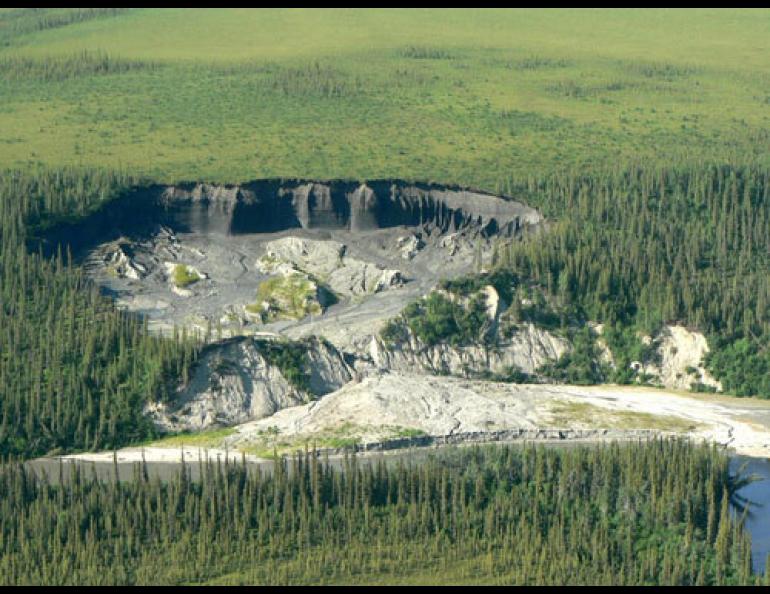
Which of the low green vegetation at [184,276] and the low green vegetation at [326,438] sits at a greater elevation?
the low green vegetation at [184,276]

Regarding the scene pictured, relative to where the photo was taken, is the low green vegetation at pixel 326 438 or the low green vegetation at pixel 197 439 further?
the low green vegetation at pixel 197 439

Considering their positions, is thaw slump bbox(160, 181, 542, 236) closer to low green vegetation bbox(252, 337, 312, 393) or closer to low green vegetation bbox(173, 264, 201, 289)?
low green vegetation bbox(173, 264, 201, 289)

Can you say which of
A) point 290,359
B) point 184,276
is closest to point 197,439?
point 290,359

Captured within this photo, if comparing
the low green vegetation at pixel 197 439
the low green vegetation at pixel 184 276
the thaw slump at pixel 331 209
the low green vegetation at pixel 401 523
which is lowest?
the low green vegetation at pixel 197 439

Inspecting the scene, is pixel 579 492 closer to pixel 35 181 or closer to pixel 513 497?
pixel 513 497

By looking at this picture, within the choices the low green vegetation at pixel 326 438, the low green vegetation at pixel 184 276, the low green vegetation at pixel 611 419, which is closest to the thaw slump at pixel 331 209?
the low green vegetation at pixel 184 276

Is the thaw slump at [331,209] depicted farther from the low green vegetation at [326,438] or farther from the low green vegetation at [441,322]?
the low green vegetation at [326,438]

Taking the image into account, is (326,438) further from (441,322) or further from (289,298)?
(289,298)
